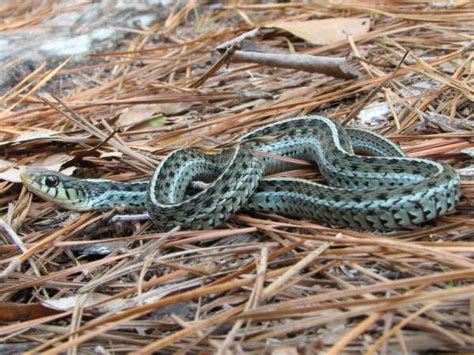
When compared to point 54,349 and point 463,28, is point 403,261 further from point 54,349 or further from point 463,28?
point 463,28

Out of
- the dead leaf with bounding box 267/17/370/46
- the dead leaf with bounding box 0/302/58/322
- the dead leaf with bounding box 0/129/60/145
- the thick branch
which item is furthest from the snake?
the dead leaf with bounding box 267/17/370/46

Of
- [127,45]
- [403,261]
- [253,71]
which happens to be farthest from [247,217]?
[127,45]

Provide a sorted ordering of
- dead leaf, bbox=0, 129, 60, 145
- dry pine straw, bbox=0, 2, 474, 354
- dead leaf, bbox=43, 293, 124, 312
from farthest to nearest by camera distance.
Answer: dead leaf, bbox=0, 129, 60, 145
dead leaf, bbox=43, 293, 124, 312
dry pine straw, bbox=0, 2, 474, 354

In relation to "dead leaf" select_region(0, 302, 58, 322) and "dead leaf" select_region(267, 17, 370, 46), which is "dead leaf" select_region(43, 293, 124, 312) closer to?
"dead leaf" select_region(0, 302, 58, 322)

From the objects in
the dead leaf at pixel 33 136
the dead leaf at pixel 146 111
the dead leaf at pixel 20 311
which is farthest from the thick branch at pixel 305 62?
the dead leaf at pixel 20 311

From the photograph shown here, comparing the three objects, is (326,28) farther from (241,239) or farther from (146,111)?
(241,239)
